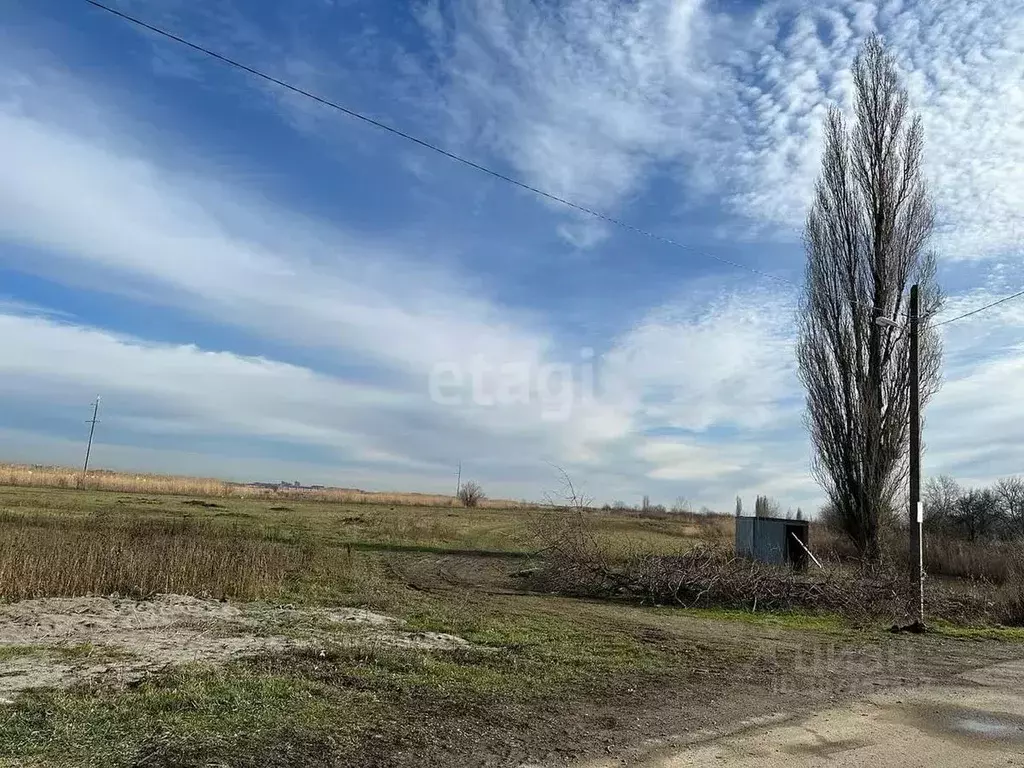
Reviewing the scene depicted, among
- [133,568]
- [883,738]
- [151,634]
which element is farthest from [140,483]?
[883,738]

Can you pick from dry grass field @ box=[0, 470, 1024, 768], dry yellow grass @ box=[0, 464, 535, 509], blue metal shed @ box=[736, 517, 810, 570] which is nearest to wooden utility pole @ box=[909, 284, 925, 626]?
dry grass field @ box=[0, 470, 1024, 768]

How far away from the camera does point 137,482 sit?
62.7 metres

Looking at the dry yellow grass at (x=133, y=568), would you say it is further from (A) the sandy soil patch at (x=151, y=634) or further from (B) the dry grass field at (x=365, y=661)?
(A) the sandy soil patch at (x=151, y=634)

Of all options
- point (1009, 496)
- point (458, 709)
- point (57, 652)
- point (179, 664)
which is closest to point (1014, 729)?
point (458, 709)

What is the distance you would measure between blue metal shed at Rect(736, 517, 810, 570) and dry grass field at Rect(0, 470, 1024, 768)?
5112mm

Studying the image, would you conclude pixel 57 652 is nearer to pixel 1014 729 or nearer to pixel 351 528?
pixel 1014 729

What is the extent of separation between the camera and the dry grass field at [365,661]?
5.54 metres

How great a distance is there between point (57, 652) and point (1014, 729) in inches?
367

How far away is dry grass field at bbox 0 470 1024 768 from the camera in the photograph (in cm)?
554

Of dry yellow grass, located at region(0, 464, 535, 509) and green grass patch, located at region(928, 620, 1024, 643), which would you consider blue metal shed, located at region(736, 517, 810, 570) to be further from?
dry yellow grass, located at region(0, 464, 535, 509)

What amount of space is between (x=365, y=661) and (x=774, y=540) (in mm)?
16676

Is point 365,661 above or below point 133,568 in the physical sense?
below

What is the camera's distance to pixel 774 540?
72.4ft

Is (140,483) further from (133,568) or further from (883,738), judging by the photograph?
(883,738)
